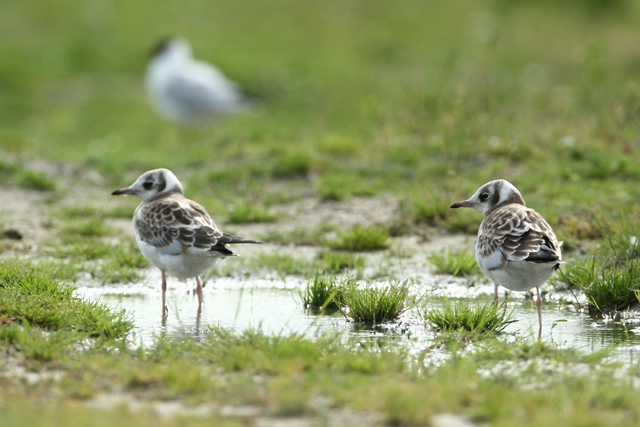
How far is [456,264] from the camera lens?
9.15 metres

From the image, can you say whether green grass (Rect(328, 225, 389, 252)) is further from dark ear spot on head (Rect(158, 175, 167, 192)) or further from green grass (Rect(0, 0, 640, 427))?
dark ear spot on head (Rect(158, 175, 167, 192))

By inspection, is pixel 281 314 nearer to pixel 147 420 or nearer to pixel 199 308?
pixel 199 308

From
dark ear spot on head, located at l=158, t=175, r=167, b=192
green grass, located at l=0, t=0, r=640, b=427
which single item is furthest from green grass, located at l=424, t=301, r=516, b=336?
dark ear spot on head, located at l=158, t=175, r=167, b=192

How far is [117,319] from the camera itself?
7273mm

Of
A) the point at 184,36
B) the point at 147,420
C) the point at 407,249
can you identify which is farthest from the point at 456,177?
the point at 184,36

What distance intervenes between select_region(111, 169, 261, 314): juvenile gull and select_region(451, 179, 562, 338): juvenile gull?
6.43ft

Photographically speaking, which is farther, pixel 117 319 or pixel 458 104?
pixel 458 104

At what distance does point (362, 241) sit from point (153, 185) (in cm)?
236

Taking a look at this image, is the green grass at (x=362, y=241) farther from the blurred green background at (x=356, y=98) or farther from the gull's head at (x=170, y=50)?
the gull's head at (x=170, y=50)

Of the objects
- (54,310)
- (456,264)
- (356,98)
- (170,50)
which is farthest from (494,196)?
(356,98)

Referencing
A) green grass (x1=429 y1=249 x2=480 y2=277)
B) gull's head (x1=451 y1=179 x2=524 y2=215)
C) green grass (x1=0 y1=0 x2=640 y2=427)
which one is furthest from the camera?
green grass (x1=429 y1=249 x2=480 y2=277)

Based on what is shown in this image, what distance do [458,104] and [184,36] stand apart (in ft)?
51.0

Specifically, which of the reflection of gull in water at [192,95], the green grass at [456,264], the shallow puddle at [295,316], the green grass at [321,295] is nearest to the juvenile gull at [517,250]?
the shallow puddle at [295,316]

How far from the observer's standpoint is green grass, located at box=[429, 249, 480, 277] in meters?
9.15
